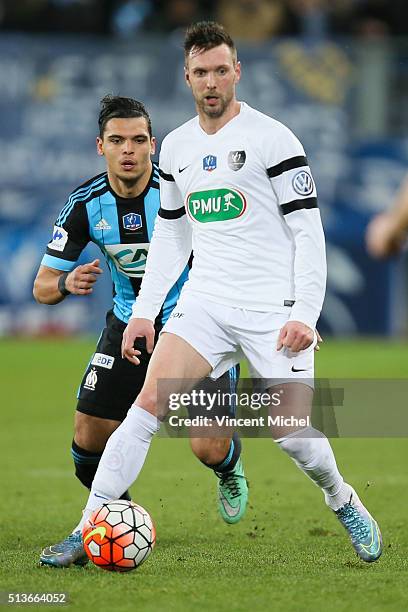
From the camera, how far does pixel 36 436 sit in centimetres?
988

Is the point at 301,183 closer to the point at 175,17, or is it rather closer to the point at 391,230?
the point at 391,230

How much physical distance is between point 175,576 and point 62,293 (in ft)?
5.16

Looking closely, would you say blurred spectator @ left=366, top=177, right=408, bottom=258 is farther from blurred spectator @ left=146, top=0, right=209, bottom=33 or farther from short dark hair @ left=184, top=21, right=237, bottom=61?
blurred spectator @ left=146, top=0, right=209, bottom=33

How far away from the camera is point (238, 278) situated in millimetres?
5324

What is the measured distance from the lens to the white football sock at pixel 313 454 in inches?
204

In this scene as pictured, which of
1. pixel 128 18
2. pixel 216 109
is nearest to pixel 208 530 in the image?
pixel 216 109

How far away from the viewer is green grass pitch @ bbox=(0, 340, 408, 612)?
457 cm

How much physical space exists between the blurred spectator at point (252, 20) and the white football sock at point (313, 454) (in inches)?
533

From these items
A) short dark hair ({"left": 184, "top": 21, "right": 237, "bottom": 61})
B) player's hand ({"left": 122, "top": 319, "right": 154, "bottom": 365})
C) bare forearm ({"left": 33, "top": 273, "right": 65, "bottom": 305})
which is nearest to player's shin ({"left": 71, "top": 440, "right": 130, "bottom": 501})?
bare forearm ({"left": 33, "top": 273, "right": 65, "bottom": 305})

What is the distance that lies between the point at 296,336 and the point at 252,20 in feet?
45.4

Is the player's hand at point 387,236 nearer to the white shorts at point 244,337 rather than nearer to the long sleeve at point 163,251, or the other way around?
the white shorts at point 244,337

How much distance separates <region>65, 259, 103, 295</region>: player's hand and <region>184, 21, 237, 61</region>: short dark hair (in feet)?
3.40

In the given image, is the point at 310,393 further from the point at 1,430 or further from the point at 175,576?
the point at 1,430

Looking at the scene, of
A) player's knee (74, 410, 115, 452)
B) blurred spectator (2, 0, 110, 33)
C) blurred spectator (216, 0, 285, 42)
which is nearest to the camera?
player's knee (74, 410, 115, 452)
